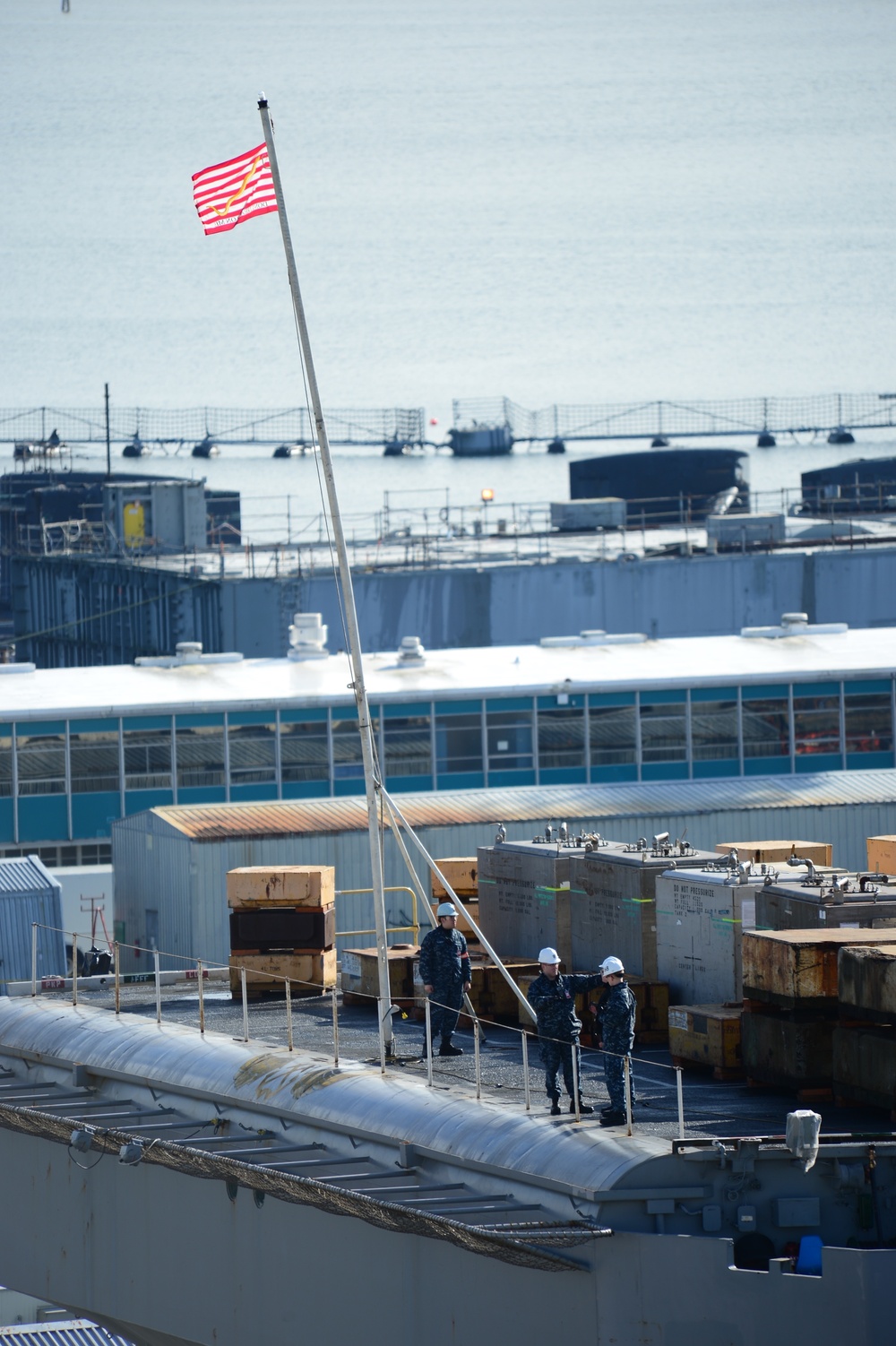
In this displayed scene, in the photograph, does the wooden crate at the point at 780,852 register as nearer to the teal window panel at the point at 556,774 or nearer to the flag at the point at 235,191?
the flag at the point at 235,191

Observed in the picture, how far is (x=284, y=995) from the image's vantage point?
33000 mm

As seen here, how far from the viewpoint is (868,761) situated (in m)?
55.6

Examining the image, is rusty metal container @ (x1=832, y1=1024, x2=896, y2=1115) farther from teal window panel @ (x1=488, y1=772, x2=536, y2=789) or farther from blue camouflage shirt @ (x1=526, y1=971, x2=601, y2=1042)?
teal window panel @ (x1=488, y1=772, x2=536, y2=789)

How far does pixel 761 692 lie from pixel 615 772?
445 cm

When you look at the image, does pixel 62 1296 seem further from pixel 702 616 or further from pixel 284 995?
pixel 702 616

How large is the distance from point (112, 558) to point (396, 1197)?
6632 centimetres

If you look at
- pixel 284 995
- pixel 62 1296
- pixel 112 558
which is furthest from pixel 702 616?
pixel 62 1296

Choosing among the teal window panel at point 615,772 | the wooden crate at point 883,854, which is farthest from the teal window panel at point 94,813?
the wooden crate at point 883,854

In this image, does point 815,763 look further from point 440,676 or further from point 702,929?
point 702,929

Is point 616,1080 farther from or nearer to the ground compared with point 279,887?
nearer to the ground

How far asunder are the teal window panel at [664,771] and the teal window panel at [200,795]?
35.7 ft

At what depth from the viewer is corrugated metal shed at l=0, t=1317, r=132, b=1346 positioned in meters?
39.5

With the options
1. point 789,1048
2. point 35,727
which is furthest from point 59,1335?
point 789,1048

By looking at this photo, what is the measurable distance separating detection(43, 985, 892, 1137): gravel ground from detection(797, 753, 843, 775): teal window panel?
25020 mm
